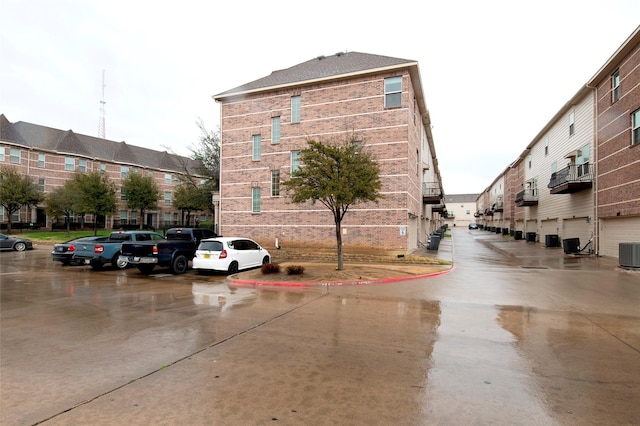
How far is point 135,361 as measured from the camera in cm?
458

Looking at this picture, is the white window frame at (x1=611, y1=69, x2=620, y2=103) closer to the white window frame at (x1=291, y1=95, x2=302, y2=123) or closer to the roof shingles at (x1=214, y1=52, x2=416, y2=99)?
the roof shingles at (x1=214, y1=52, x2=416, y2=99)

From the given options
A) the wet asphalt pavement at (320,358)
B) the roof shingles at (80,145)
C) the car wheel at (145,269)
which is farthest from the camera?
the roof shingles at (80,145)

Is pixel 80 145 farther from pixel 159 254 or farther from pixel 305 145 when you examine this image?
pixel 159 254

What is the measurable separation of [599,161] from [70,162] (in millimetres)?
55234

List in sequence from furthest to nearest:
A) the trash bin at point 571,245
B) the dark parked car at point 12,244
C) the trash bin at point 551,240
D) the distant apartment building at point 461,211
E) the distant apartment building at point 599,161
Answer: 1. the distant apartment building at point 461,211
2. the trash bin at point 551,240
3. the dark parked car at point 12,244
4. the trash bin at point 571,245
5. the distant apartment building at point 599,161

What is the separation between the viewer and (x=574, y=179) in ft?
72.3

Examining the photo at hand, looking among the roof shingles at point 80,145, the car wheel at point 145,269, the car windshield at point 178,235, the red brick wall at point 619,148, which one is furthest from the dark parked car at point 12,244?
the red brick wall at point 619,148

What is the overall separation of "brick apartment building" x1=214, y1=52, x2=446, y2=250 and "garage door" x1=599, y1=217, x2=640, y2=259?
1053 cm

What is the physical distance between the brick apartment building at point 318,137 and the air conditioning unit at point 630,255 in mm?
9078

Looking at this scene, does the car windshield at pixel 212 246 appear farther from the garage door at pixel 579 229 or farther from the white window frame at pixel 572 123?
the white window frame at pixel 572 123

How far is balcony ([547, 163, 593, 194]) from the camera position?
68.6 feet

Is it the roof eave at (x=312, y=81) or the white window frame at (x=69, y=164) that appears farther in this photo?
the white window frame at (x=69, y=164)

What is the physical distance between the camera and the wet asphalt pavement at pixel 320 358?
3338 millimetres

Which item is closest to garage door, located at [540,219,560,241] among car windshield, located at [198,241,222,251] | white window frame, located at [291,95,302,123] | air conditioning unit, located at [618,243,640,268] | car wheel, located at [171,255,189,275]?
air conditioning unit, located at [618,243,640,268]
